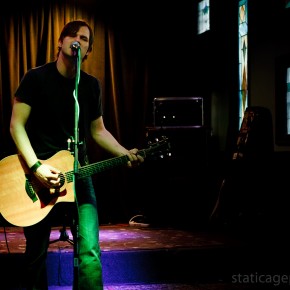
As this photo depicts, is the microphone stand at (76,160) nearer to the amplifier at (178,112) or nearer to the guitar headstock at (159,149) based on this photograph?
the guitar headstock at (159,149)

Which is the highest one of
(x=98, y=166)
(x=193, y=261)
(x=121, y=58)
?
(x=121, y=58)

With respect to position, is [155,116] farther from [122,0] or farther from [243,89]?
[122,0]

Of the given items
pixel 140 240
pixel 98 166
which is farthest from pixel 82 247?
pixel 140 240

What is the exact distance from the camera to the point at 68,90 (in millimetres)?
3350

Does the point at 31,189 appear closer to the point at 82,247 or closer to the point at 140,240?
the point at 82,247

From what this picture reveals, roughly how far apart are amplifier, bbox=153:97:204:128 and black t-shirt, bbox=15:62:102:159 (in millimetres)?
3428

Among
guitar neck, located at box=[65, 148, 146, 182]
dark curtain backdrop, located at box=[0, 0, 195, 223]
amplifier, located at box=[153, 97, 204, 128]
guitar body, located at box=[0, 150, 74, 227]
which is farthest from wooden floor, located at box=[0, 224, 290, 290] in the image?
dark curtain backdrop, located at box=[0, 0, 195, 223]

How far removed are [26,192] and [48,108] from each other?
1.76 ft

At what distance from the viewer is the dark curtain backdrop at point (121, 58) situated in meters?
7.21

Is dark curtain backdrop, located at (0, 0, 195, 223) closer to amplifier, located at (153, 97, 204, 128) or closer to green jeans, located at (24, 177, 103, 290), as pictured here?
amplifier, located at (153, 97, 204, 128)

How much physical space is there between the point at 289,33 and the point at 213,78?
1.74m

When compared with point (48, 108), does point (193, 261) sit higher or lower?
lower

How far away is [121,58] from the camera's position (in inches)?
299

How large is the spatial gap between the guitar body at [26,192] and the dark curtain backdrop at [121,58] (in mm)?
3924
